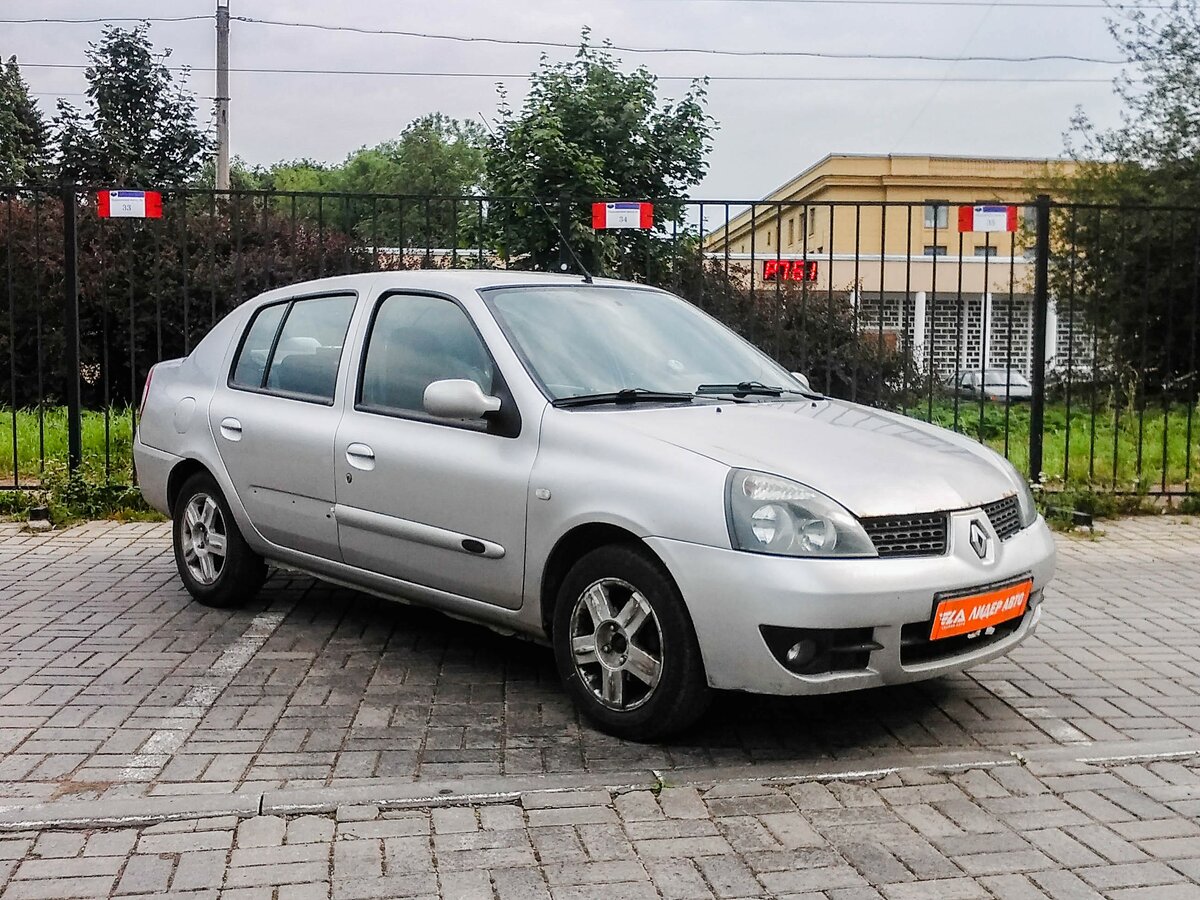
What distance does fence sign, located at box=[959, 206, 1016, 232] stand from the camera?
9258 mm

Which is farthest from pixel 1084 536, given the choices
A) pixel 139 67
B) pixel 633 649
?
pixel 139 67

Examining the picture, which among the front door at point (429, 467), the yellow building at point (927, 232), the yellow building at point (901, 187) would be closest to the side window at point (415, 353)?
the front door at point (429, 467)

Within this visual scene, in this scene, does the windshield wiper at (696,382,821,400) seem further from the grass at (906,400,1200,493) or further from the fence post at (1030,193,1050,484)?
the fence post at (1030,193,1050,484)

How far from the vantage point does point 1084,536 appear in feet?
29.4

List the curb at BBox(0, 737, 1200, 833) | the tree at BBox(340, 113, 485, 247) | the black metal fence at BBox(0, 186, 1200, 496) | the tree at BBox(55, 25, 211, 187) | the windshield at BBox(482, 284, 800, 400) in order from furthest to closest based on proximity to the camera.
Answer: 1. the tree at BBox(340, 113, 485, 247)
2. the tree at BBox(55, 25, 211, 187)
3. the black metal fence at BBox(0, 186, 1200, 496)
4. the windshield at BBox(482, 284, 800, 400)
5. the curb at BBox(0, 737, 1200, 833)

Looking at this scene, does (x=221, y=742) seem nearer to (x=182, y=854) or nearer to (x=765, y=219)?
(x=182, y=854)

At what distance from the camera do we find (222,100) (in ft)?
101

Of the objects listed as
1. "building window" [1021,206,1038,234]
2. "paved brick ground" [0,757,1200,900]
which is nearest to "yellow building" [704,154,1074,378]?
"building window" [1021,206,1038,234]

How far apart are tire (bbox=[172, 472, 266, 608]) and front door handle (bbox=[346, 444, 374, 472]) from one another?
1090 mm

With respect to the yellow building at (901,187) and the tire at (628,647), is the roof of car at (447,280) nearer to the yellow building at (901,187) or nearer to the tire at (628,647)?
the tire at (628,647)

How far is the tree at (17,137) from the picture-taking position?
31.0m

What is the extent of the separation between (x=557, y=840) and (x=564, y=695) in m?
1.45

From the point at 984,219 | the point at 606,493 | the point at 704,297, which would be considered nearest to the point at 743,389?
the point at 606,493

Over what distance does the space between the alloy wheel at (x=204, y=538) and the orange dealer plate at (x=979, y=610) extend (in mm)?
3609
